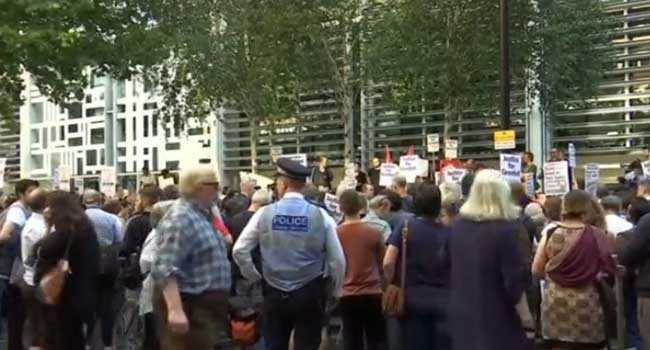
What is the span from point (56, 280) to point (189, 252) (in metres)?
2.15

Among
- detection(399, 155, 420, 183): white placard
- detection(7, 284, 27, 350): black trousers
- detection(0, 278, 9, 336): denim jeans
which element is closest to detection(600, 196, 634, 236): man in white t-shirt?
detection(7, 284, 27, 350): black trousers

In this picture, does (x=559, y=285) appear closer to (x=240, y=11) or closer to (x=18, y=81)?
(x=18, y=81)

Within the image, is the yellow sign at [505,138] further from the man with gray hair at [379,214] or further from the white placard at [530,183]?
the man with gray hair at [379,214]

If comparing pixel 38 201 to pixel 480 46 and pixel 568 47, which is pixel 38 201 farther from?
pixel 568 47

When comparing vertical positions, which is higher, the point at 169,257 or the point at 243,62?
the point at 243,62

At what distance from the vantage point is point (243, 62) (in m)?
32.0

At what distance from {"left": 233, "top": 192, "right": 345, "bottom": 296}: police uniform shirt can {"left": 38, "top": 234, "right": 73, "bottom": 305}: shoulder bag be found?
4.56ft

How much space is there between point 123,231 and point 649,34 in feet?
70.4

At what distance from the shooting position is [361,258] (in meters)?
10.1

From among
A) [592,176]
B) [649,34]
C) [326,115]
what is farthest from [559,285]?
[326,115]

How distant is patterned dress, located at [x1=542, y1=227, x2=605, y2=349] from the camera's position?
8.63 metres

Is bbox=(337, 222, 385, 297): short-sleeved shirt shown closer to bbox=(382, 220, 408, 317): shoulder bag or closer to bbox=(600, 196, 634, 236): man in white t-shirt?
bbox=(382, 220, 408, 317): shoulder bag

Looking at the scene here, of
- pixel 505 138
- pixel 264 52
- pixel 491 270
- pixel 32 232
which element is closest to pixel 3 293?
pixel 32 232

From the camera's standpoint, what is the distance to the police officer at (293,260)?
855 centimetres
